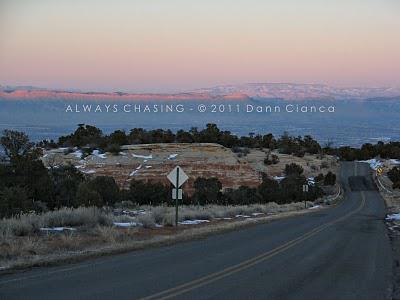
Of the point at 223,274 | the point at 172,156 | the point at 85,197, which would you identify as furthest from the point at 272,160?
the point at 223,274

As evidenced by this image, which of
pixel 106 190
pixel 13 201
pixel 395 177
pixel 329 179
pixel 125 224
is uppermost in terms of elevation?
pixel 13 201

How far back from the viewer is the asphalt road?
384 inches

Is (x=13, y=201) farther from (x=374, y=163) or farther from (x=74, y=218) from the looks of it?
(x=374, y=163)

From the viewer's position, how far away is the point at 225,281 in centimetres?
1102

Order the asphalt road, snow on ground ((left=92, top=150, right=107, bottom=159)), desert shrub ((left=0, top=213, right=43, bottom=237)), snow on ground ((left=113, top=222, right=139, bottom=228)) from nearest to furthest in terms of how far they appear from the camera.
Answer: the asphalt road, desert shrub ((left=0, top=213, right=43, bottom=237)), snow on ground ((left=113, top=222, right=139, bottom=228)), snow on ground ((left=92, top=150, right=107, bottom=159))

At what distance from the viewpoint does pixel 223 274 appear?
38.8ft

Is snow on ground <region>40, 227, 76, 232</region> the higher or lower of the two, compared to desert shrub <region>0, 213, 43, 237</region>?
lower

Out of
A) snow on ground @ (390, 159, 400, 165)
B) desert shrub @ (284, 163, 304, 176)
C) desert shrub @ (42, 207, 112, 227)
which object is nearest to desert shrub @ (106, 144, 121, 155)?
desert shrub @ (284, 163, 304, 176)

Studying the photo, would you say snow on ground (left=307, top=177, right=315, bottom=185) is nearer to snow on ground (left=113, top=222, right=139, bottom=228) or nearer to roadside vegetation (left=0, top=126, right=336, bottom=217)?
roadside vegetation (left=0, top=126, right=336, bottom=217)

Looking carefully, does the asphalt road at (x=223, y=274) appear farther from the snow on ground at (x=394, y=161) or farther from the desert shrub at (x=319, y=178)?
the snow on ground at (x=394, y=161)

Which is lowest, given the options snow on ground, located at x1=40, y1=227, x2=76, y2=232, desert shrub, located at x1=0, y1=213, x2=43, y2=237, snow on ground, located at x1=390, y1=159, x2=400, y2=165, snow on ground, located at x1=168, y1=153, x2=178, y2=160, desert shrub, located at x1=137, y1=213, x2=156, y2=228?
snow on ground, located at x1=390, y1=159, x2=400, y2=165

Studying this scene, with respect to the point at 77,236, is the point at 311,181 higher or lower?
lower

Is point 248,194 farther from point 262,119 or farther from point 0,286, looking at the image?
point 262,119

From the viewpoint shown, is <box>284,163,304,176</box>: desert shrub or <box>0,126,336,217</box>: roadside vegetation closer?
<box>0,126,336,217</box>: roadside vegetation
